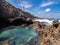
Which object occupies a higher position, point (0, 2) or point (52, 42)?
point (0, 2)

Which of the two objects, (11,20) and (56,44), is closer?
(56,44)

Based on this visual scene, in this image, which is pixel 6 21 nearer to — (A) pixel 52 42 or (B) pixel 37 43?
(B) pixel 37 43

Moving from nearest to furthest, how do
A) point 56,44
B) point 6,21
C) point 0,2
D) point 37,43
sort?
point 56,44
point 37,43
point 6,21
point 0,2

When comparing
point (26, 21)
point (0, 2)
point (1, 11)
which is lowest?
point (26, 21)

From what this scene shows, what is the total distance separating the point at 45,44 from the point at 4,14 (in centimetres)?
5153

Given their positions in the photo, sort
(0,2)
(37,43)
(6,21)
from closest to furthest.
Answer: (37,43) → (6,21) → (0,2)

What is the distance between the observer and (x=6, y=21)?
6050 cm

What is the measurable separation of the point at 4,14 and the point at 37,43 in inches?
1897

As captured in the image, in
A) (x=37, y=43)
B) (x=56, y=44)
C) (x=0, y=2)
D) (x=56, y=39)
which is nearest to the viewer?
(x=56, y=44)

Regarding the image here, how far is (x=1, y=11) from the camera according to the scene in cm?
6381

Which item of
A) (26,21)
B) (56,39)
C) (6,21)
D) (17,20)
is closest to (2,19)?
(6,21)

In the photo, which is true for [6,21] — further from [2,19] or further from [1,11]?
[1,11]

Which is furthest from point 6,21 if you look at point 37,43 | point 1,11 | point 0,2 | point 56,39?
point 56,39

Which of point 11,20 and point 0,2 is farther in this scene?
point 0,2
